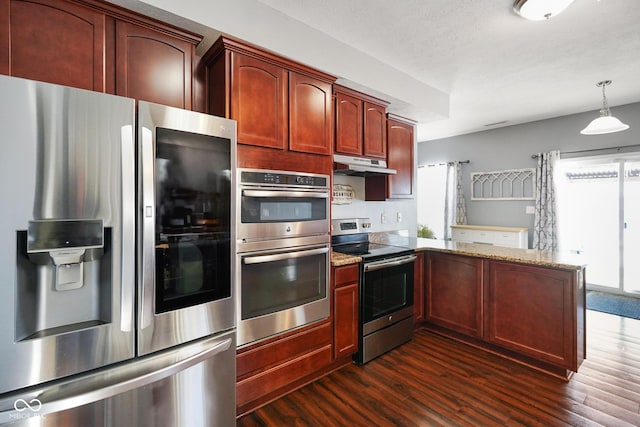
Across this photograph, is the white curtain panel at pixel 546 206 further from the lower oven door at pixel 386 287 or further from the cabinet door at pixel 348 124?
the cabinet door at pixel 348 124

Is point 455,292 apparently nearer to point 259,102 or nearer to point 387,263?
point 387,263

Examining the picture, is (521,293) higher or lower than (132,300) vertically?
lower

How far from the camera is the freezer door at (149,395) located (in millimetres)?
1104

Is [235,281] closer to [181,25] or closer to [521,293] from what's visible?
[181,25]

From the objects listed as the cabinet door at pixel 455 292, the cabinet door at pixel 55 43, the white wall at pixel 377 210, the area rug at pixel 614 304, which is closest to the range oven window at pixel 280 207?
the white wall at pixel 377 210

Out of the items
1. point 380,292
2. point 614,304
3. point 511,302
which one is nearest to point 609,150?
point 614,304

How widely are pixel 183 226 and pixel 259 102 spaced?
0.95 meters

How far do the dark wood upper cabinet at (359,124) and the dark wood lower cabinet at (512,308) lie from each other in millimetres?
1289

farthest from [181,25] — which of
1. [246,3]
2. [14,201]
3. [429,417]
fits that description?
[429,417]

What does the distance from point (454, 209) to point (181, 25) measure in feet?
17.9

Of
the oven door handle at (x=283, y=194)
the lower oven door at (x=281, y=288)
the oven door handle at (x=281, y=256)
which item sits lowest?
the lower oven door at (x=281, y=288)

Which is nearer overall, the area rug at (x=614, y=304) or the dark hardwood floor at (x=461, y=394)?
the dark hardwood floor at (x=461, y=394)

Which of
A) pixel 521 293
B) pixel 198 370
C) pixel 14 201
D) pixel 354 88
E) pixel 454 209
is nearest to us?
pixel 14 201

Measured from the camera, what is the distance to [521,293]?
2.56 meters
